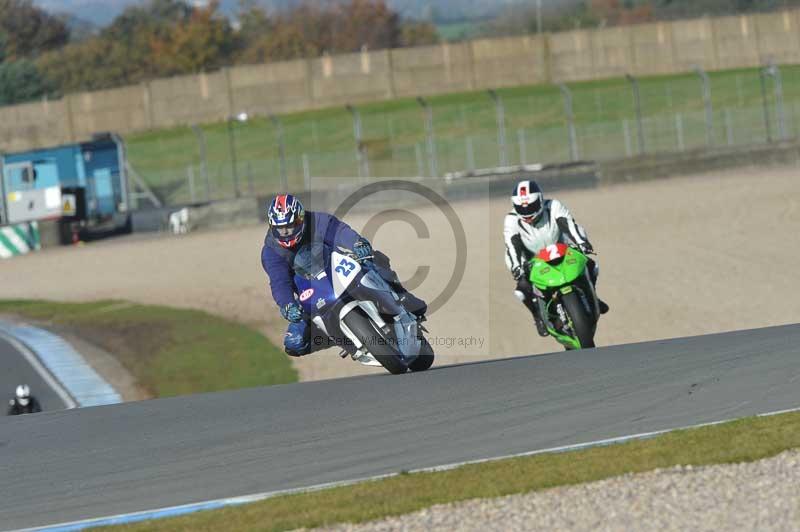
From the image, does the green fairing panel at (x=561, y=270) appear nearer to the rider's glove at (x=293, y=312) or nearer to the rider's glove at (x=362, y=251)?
the rider's glove at (x=362, y=251)

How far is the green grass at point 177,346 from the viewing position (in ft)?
57.5

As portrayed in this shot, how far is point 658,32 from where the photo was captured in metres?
58.8

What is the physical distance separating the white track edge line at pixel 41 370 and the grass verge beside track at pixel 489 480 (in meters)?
9.31

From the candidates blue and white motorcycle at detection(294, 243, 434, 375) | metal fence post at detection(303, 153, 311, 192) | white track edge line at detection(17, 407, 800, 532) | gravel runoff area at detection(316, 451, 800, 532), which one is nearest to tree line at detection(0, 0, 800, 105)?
metal fence post at detection(303, 153, 311, 192)

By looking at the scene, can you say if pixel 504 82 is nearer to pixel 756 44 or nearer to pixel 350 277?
pixel 756 44

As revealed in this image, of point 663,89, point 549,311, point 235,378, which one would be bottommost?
point 235,378

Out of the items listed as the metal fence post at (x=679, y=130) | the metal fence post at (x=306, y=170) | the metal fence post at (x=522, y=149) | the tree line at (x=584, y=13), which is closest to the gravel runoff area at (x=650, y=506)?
the metal fence post at (x=306, y=170)

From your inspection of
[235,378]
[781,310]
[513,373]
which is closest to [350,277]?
[513,373]

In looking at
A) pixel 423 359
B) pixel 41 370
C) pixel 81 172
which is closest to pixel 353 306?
pixel 423 359

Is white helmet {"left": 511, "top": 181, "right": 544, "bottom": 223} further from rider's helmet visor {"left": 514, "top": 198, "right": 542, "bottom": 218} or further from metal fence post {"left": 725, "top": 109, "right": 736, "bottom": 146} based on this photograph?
Answer: metal fence post {"left": 725, "top": 109, "right": 736, "bottom": 146}

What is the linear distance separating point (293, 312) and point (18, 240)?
26.8m

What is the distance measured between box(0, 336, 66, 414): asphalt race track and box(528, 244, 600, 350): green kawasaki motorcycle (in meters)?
6.02

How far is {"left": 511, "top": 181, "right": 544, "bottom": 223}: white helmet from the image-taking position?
12.4 metres

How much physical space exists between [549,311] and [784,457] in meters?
5.87
